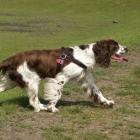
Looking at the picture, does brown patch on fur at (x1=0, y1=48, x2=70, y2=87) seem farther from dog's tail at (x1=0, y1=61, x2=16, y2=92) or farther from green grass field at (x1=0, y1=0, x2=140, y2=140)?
green grass field at (x1=0, y1=0, x2=140, y2=140)

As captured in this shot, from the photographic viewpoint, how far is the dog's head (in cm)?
1008

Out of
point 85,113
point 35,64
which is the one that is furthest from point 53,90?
point 85,113

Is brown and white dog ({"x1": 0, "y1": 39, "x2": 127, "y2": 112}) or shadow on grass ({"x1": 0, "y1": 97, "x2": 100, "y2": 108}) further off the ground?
brown and white dog ({"x1": 0, "y1": 39, "x2": 127, "y2": 112})

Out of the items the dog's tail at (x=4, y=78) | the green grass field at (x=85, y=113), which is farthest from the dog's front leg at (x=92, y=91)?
the dog's tail at (x=4, y=78)

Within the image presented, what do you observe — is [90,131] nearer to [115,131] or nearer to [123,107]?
[115,131]

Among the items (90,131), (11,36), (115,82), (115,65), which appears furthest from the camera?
(11,36)

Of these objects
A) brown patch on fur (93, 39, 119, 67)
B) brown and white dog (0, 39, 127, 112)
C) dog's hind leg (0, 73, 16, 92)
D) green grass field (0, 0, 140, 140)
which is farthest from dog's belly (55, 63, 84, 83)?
dog's hind leg (0, 73, 16, 92)

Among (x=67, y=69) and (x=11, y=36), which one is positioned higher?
(x=67, y=69)

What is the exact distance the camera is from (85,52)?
10.0 meters

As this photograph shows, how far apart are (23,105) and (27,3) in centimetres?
4471

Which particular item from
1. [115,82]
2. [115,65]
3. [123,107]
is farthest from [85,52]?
[115,65]

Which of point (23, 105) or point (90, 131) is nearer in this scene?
point (90, 131)

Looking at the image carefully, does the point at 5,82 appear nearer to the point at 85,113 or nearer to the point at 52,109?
the point at 52,109

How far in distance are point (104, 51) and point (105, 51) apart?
0.06ft
